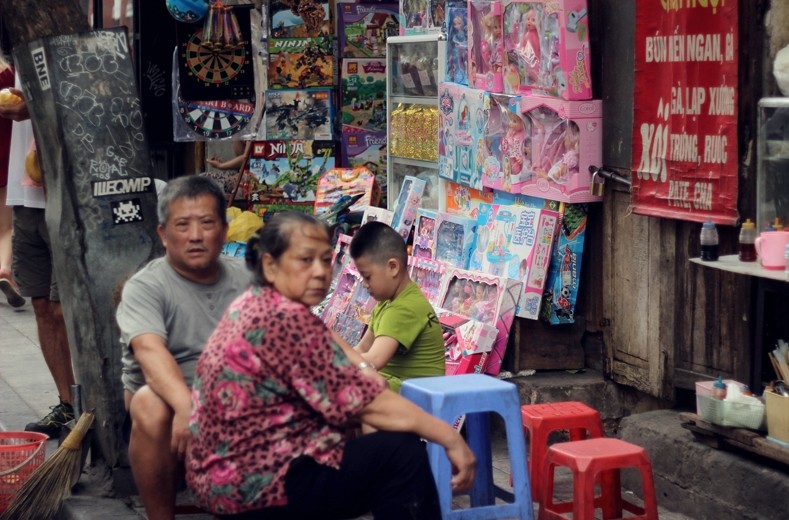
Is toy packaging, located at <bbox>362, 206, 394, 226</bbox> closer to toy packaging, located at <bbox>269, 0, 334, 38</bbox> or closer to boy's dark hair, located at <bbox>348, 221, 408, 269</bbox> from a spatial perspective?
toy packaging, located at <bbox>269, 0, 334, 38</bbox>

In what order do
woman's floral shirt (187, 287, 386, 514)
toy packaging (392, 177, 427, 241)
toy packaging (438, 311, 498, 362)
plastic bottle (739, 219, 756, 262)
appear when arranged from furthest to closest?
toy packaging (392, 177, 427, 241), toy packaging (438, 311, 498, 362), plastic bottle (739, 219, 756, 262), woman's floral shirt (187, 287, 386, 514)

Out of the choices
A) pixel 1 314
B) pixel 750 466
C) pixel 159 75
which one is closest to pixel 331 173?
pixel 159 75

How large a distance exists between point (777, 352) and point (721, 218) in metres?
0.71

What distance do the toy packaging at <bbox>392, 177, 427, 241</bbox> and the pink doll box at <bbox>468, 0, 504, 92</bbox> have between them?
0.78m

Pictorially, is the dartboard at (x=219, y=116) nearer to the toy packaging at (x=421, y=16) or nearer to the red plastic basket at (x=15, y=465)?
the toy packaging at (x=421, y=16)

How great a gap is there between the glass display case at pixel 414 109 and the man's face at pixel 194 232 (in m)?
3.38

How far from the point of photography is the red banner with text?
565 cm

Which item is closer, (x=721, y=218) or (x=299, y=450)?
(x=299, y=450)

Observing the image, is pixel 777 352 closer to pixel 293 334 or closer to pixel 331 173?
pixel 293 334

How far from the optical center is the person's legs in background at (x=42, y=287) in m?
7.12

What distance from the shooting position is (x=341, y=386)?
3.89 metres

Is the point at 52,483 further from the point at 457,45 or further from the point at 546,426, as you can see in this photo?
the point at 457,45

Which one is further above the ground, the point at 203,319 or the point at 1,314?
the point at 203,319

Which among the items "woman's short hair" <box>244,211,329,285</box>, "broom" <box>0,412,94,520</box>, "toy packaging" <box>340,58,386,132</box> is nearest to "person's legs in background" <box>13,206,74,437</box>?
"broom" <box>0,412,94,520</box>
